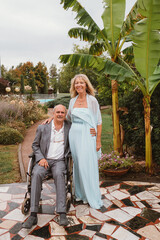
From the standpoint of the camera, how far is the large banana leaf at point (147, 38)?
12.0 feet

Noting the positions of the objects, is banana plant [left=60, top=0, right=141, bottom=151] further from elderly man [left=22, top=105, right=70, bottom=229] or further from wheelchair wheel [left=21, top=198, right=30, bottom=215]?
wheelchair wheel [left=21, top=198, right=30, bottom=215]

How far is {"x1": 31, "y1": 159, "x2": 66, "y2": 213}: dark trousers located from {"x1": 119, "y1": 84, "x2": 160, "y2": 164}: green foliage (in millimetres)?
2662

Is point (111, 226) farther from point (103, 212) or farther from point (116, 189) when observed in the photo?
point (116, 189)

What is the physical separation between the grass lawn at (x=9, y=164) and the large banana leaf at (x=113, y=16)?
4160 mm

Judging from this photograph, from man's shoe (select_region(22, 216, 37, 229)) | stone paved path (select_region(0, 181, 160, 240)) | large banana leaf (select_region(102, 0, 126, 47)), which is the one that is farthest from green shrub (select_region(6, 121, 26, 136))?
man's shoe (select_region(22, 216, 37, 229))

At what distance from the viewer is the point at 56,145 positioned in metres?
3.59

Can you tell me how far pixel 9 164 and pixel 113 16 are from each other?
190 inches

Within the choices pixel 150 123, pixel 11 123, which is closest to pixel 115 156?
pixel 150 123

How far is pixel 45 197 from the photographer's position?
4.01 m

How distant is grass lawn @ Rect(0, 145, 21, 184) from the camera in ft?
16.6

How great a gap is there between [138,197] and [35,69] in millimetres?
53625

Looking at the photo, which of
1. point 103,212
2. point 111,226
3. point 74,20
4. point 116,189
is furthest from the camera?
point 74,20

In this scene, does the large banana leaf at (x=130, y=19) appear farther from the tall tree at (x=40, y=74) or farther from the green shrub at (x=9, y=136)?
the tall tree at (x=40, y=74)

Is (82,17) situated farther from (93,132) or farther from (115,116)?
(93,132)
